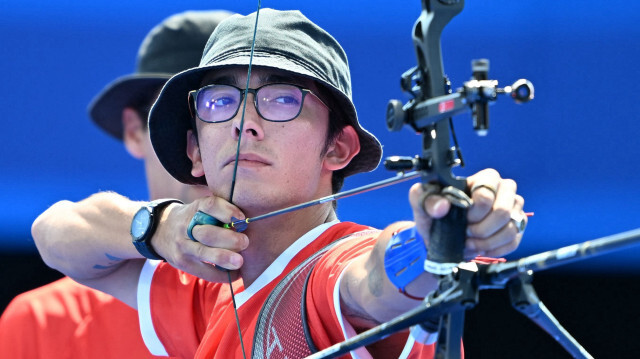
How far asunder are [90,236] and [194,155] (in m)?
0.32

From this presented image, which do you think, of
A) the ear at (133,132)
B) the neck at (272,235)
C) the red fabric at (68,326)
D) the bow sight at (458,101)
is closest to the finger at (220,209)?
the neck at (272,235)

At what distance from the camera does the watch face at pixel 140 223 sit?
6.10ft

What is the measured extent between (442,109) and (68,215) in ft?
4.49

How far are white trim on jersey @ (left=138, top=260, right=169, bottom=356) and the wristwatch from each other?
23 centimetres

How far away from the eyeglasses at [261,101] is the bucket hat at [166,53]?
42.7 inches

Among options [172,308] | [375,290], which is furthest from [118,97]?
[375,290]

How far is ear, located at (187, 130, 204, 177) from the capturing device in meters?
1.98

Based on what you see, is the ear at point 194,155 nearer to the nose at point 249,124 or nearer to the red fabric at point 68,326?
the nose at point 249,124

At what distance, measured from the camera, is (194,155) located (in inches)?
78.8

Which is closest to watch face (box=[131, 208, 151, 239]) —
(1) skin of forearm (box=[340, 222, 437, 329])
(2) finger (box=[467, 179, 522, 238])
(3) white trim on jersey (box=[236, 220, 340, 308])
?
(3) white trim on jersey (box=[236, 220, 340, 308])

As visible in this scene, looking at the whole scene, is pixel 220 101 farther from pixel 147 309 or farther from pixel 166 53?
pixel 166 53

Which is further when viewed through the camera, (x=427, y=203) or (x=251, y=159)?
(x=251, y=159)

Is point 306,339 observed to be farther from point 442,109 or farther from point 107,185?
point 107,185

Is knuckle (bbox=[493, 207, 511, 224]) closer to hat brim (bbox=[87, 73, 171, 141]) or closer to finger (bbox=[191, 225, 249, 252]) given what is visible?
finger (bbox=[191, 225, 249, 252])
